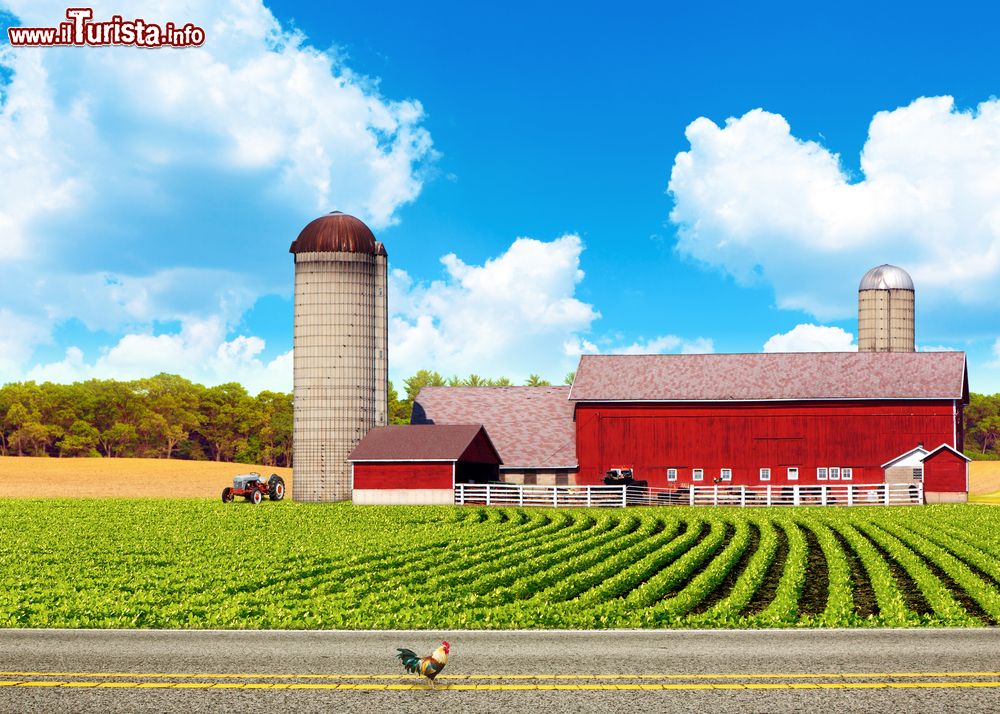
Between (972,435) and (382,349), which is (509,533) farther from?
(972,435)

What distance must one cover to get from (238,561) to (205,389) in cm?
12393

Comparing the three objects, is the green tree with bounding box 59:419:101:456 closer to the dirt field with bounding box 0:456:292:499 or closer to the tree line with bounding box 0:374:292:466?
the tree line with bounding box 0:374:292:466

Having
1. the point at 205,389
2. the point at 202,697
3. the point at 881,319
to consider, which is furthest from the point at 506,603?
the point at 205,389

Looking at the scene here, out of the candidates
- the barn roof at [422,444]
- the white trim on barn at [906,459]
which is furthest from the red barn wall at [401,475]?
the white trim on barn at [906,459]

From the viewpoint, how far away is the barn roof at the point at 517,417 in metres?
70.8

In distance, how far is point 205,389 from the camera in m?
147

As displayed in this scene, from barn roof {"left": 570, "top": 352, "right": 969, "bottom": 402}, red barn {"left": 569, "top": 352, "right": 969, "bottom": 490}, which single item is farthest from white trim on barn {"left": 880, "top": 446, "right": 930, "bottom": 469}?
barn roof {"left": 570, "top": 352, "right": 969, "bottom": 402}

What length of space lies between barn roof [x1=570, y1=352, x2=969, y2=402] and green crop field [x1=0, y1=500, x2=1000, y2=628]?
22462mm

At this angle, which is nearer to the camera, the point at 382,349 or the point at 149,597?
the point at 149,597

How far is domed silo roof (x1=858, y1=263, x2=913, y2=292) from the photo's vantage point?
78812 millimetres

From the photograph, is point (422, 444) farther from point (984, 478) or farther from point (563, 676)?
point (984, 478)

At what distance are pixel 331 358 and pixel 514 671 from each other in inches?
2054

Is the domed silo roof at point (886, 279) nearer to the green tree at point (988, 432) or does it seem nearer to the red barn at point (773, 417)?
the red barn at point (773, 417)

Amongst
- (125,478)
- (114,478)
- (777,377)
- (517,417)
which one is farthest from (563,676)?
(114,478)
